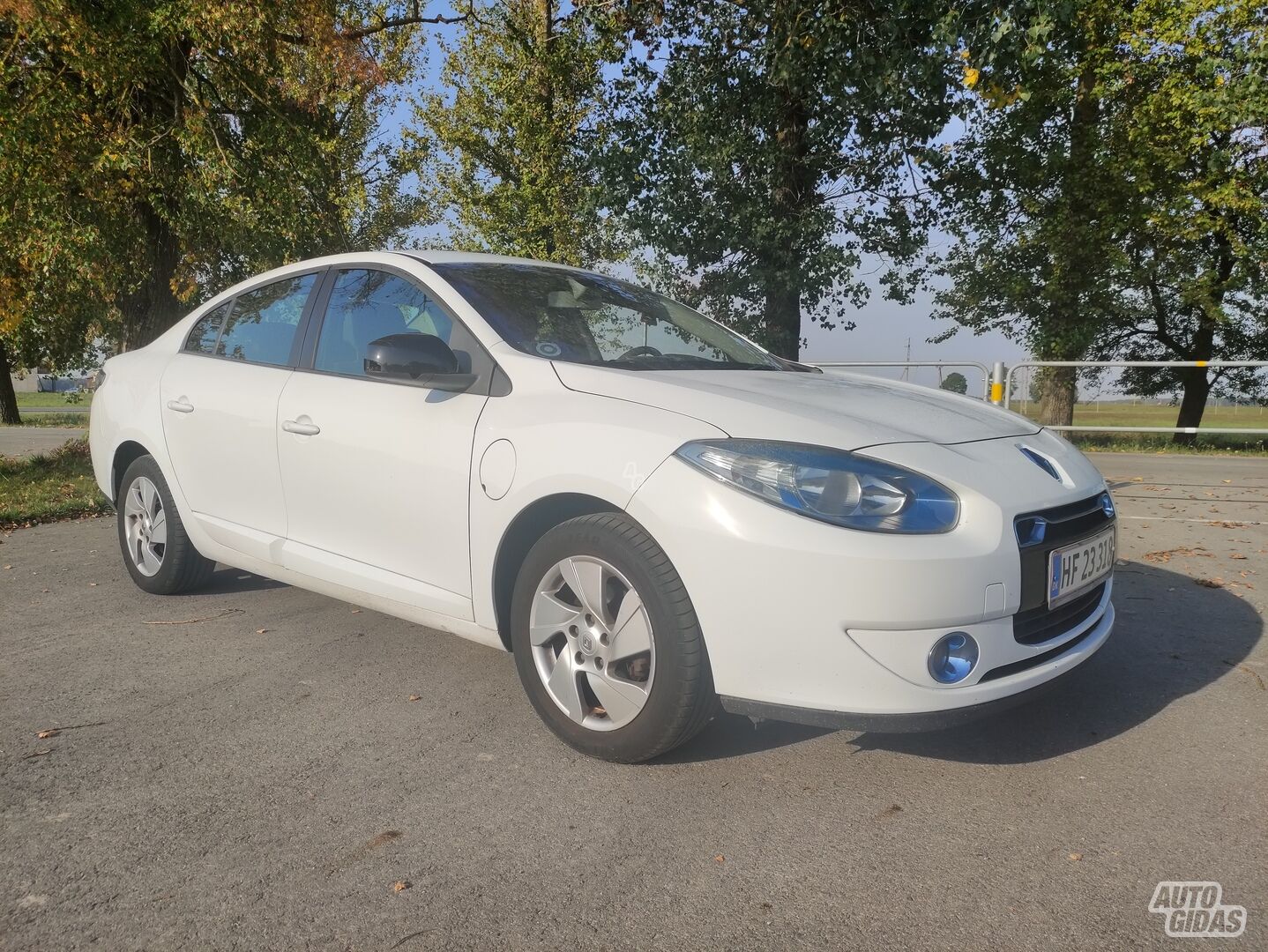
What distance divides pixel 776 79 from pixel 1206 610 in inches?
340

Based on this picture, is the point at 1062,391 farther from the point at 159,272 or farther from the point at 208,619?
the point at 208,619

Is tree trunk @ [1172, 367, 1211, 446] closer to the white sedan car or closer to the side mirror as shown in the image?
the white sedan car

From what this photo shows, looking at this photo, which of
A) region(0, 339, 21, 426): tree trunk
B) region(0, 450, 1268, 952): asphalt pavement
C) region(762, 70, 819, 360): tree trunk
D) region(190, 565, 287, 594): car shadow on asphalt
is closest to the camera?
region(0, 450, 1268, 952): asphalt pavement

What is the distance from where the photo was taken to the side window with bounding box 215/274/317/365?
427 cm

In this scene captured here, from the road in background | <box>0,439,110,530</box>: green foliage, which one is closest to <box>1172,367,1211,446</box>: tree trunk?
<box>0,439,110,530</box>: green foliage

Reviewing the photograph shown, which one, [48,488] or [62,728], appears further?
[48,488]

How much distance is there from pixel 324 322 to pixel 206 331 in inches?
43.9

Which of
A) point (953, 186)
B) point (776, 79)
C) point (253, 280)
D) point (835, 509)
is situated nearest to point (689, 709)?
point (835, 509)

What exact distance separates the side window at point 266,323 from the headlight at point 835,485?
2345mm

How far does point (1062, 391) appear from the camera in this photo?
15320 mm

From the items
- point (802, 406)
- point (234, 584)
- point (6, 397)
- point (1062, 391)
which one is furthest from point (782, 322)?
point (6, 397)

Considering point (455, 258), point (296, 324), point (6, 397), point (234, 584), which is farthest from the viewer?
point (6, 397)

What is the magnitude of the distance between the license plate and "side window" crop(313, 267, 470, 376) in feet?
6.99

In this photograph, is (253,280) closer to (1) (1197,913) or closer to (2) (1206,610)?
(1) (1197,913)
